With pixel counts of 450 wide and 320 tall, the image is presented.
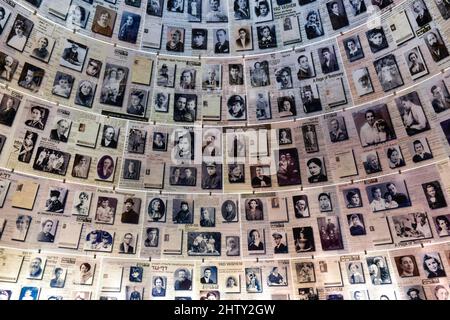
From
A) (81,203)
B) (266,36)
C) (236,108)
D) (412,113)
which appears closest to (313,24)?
(266,36)

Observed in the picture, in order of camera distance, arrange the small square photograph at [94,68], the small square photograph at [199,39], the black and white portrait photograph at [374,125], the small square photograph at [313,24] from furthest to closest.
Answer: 1. the small square photograph at [199,39]
2. the small square photograph at [313,24]
3. the small square photograph at [94,68]
4. the black and white portrait photograph at [374,125]

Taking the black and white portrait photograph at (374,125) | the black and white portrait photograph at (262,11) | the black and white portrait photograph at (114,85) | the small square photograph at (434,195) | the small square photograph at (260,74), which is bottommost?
the small square photograph at (434,195)

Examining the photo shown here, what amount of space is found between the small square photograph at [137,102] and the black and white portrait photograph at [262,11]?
4.68 metres

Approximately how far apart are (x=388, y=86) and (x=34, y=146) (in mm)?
10947

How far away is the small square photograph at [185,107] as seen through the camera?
14383 mm

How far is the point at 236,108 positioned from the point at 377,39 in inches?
198

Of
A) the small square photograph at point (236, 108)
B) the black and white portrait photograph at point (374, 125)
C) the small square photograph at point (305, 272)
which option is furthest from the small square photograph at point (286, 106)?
the small square photograph at point (305, 272)

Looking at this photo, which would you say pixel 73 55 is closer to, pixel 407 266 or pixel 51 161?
pixel 51 161

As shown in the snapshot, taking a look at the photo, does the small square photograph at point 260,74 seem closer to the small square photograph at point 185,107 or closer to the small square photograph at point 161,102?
the small square photograph at point 185,107

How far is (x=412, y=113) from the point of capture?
1248 cm

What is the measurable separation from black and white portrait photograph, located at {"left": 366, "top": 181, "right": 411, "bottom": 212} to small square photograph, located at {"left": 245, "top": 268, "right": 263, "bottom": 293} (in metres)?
4.10

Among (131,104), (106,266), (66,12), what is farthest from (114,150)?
(66,12)

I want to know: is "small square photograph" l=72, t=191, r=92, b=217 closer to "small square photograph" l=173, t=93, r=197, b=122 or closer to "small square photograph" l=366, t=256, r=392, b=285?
"small square photograph" l=173, t=93, r=197, b=122

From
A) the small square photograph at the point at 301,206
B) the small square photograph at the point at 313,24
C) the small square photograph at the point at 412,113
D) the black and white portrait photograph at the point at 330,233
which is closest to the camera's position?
the small square photograph at the point at 412,113
